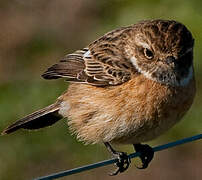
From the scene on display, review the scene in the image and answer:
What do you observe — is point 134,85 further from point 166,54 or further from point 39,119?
point 39,119

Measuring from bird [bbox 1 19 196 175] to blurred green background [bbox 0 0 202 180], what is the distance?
2.03 metres

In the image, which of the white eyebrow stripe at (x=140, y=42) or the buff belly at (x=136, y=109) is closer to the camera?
the buff belly at (x=136, y=109)

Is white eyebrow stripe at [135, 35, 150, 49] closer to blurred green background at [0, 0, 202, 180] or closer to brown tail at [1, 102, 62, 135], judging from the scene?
brown tail at [1, 102, 62, 135]

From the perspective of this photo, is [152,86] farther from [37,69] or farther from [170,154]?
[37,69]

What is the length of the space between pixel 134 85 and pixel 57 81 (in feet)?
13.0

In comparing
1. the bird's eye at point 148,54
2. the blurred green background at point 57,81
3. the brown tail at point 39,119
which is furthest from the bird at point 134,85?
the blurred green background at point 57,81

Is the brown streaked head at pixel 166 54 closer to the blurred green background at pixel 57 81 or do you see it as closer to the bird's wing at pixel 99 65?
the bird's wing at pixel 99 65

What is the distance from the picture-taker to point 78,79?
30.2 ft

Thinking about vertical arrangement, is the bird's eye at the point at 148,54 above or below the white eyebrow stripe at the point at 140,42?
below

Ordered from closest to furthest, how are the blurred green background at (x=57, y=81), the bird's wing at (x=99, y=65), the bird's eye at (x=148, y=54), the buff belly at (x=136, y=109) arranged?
the buff belly at (x=136, y=109)
the bird's eye at (x=148, y=54)
the bird's wing at (x=99, y=65)
the blurred green background at (x=57, y=81)

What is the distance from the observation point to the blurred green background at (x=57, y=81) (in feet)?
36.6

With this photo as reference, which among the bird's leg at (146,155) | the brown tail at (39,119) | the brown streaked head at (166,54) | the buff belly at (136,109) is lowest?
the bird's leg at (146,155)

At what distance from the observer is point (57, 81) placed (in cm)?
1240

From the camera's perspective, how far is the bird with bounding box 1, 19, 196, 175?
27.7 feet
